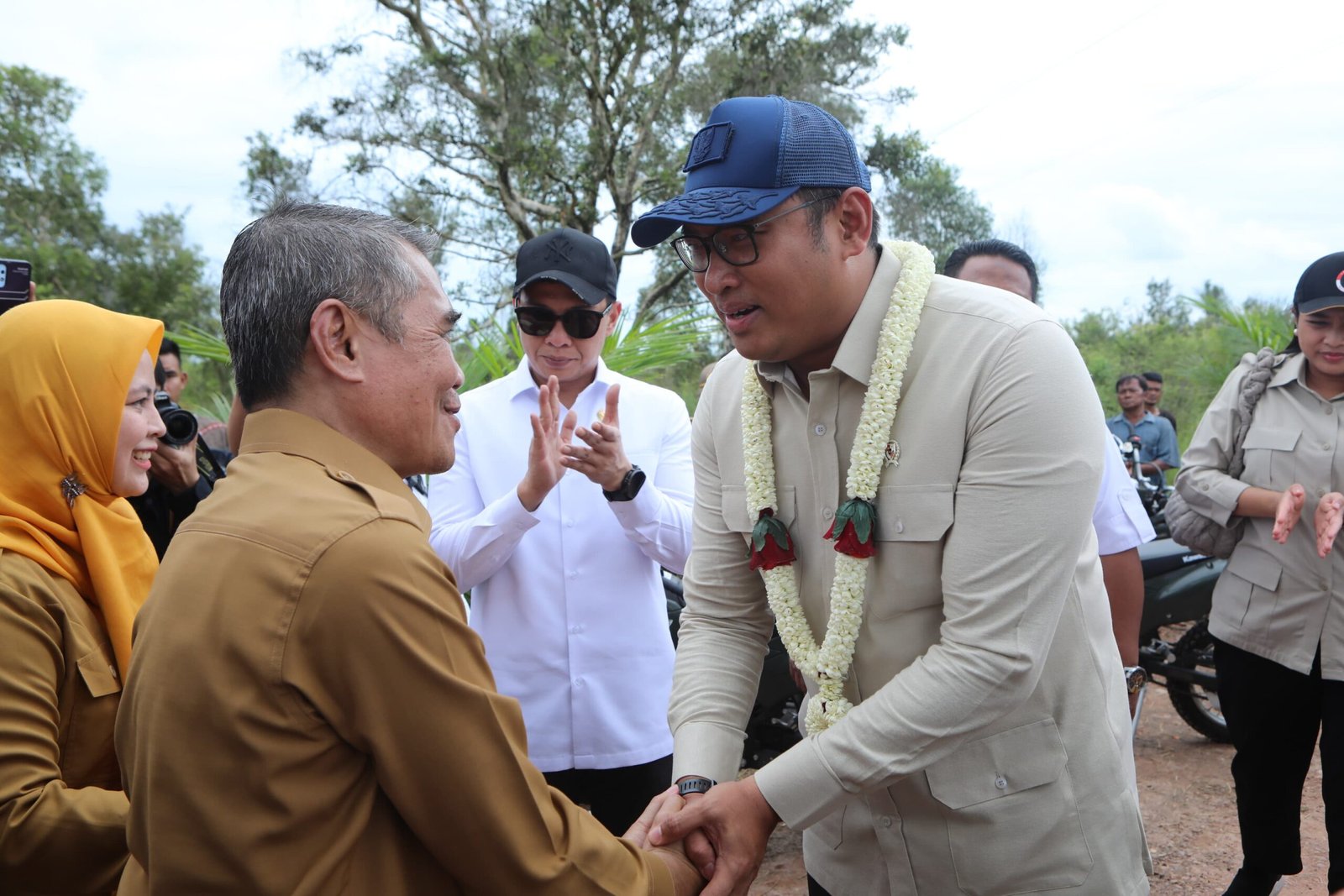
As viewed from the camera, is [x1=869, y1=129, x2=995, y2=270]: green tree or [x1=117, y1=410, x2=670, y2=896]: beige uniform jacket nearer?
[x1=117, y1=410, x2=670, y2=896]: beige uniform jacket

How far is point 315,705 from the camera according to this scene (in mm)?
1418

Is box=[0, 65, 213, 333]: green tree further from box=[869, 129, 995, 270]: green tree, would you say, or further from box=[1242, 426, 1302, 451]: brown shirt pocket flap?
box=[1242, 426, 1302, 451]: brown shirt pocket flap

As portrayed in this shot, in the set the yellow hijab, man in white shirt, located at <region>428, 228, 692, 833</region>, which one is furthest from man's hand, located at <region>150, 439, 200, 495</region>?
the yellow hijab

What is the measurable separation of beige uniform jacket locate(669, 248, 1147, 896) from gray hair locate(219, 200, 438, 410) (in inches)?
35.3

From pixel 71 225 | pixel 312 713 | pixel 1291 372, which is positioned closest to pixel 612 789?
pixel 312 713

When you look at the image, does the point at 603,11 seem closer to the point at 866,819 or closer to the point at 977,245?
the point at 977,245

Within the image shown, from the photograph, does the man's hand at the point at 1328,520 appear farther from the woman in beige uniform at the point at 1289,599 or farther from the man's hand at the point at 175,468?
the man's hand at the point at 175,468

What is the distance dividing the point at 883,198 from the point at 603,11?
10695mm

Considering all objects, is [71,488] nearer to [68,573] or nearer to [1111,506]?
[68,573]

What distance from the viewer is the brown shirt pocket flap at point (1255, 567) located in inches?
153

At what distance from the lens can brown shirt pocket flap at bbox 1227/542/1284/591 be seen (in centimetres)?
388

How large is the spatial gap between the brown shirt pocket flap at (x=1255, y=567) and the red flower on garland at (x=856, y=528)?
8.53 ft

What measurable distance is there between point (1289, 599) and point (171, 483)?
13.1ft

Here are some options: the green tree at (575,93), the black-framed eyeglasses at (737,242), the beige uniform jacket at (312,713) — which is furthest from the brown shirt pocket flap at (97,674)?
the green tree at (575,93)
